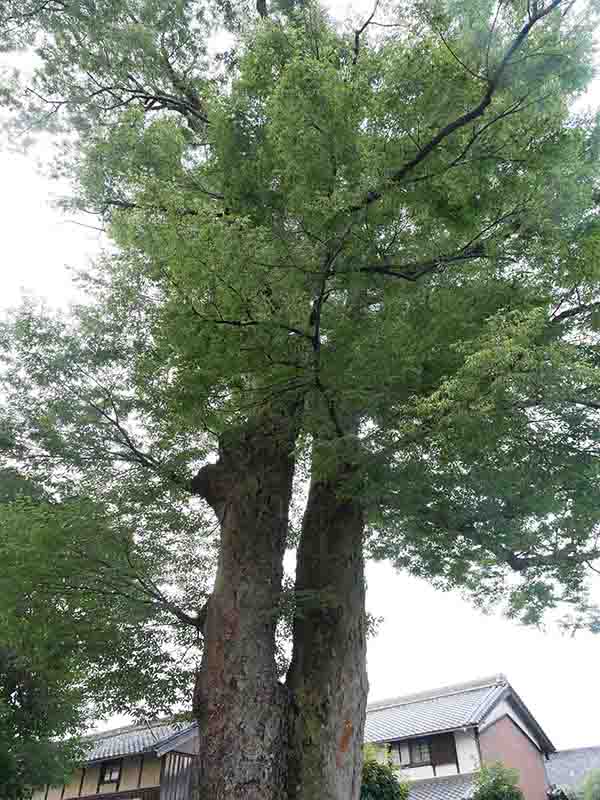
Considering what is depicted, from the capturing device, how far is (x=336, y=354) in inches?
162

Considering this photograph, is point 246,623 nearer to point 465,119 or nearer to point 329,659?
point 329,659

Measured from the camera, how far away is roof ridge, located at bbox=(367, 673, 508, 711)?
1839cm

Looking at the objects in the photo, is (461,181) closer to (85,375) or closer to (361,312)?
(361,312)

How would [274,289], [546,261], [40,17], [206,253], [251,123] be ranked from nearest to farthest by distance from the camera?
[206,253]
[274,289]
[546,261]
[251,123]
[40,17]

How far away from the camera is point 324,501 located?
569 centimetres

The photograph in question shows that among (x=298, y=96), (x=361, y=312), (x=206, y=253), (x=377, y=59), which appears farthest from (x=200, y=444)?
(x=377, y=59)

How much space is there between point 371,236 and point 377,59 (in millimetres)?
1229

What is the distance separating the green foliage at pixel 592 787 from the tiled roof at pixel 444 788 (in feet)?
15.3

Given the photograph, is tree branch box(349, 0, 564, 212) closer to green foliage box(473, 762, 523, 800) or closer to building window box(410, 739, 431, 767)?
green foliage box(473, 762, 523, 800)

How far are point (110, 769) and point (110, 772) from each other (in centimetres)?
7

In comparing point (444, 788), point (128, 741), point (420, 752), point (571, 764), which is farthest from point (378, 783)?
point (571, 764)

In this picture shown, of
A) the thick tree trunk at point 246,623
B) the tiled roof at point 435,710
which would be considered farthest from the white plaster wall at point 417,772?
the thick tree trunk at point 246,623

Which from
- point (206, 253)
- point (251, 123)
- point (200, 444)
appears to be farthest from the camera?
point (200, 444)

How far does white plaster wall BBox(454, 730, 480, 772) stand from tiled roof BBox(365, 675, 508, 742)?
366 millimetres
